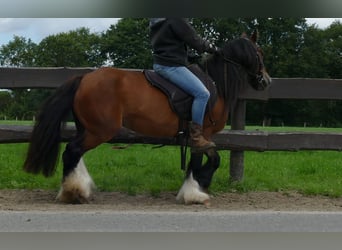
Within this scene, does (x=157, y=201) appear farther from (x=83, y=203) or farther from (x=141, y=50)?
(x=141, y=50)

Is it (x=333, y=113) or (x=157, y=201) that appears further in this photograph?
(x=333, y=113)

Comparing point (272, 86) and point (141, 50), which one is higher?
point (141, 50)

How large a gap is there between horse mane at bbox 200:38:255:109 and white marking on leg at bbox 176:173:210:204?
3.32 feet

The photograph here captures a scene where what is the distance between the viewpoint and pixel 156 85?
18.1ft

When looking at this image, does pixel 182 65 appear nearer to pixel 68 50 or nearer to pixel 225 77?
pixel 225 77

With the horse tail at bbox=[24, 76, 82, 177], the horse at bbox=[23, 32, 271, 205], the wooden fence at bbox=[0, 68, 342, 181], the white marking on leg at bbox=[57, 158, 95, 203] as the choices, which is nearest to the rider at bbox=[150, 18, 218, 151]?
the horse at bbox=[23, 32, 271, 205]

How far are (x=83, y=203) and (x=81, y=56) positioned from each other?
188 feet

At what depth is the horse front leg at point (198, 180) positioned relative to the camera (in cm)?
538

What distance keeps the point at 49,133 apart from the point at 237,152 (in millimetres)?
2542

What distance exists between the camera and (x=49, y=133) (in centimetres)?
544

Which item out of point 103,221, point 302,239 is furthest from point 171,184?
point 302,239

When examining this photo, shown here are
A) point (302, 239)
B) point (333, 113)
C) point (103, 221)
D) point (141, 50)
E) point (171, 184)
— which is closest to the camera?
point (302, 239)

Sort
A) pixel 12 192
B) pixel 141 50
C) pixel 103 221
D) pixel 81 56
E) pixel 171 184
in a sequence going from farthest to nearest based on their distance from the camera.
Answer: pixel 81 56 → pixel 141 50 → pixel 171 184 → pixel 12 192 → pixel 103 221

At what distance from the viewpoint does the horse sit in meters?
5.37
